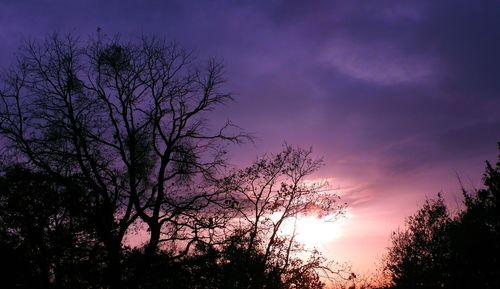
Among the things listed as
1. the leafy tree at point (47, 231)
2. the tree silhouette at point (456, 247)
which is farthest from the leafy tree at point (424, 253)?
the leafy tree at point (47, 231)

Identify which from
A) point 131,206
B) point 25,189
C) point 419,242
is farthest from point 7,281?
point 419,242

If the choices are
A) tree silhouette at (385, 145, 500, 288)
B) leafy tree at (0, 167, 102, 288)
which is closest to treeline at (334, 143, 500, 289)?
tree silhouette at (385, 145, 500, 288)

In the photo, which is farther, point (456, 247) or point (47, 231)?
point (456, 247)

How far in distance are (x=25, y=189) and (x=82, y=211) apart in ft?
10.1

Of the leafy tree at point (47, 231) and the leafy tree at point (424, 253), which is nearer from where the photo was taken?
the leafy tree at point (47, 231)

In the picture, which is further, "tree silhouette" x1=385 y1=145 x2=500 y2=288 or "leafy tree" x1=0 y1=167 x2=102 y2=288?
"tree silhouette" x1=385 y1=145 x2=500 y2=288

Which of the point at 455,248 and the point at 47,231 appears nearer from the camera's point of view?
the point at 47,231

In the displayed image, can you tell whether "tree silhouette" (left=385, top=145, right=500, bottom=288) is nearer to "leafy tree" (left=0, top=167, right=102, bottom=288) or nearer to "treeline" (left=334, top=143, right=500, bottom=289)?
"treeline" (left=334, top=143, right=500, bottom=289)

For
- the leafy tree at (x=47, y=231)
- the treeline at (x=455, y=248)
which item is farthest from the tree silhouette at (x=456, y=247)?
the leafy tree at (x=47, y=231)

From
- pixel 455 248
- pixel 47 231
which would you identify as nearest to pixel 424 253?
pixel 455 248

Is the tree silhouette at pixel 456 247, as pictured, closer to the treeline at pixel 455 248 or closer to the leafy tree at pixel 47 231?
the treeline at pixel 455 248

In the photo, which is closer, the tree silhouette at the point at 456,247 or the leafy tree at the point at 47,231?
the leafy tree at the point at 47,231

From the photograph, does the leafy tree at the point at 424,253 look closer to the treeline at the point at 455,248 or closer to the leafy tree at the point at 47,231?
the treeline at the point at 455,248

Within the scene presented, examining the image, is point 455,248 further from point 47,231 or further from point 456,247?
point 47,231
